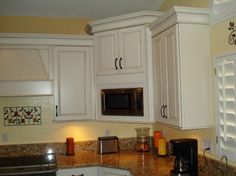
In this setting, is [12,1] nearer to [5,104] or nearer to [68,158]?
[5,104]

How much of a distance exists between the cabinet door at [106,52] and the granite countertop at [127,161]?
97cm

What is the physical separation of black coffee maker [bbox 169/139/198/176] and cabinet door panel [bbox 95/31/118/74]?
1.23 m

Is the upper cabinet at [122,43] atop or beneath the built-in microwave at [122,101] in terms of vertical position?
atop

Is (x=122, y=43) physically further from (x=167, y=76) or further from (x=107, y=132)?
(x=107, y=132)

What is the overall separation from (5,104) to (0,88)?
39 cm

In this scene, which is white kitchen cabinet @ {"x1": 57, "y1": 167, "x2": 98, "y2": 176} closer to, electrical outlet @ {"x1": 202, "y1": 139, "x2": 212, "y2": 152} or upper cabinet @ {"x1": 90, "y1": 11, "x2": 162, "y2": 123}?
upper cabinet @ {"x1": 90, "y1": 11, "x2": 162, "y2": 123}

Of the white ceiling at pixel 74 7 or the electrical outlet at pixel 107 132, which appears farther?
the electrical outlet at pixel 107 132

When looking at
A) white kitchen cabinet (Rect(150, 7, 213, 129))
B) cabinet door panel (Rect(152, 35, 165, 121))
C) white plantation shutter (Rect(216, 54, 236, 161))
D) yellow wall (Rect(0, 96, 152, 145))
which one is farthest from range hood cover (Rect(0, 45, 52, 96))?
white plantation shutter (Rect(216, 54, 236, 161))

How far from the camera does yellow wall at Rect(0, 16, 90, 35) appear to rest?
11.8ft

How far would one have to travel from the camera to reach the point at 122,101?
3334 millimetres

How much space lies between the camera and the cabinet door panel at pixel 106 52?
3.34 meters

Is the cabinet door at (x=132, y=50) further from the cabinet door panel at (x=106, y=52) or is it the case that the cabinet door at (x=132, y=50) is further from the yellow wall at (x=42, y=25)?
the yellow wall at (x=42, y=25)

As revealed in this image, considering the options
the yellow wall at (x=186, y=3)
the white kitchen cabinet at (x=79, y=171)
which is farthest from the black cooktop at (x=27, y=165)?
the yellow wall at (x=186, y=3)

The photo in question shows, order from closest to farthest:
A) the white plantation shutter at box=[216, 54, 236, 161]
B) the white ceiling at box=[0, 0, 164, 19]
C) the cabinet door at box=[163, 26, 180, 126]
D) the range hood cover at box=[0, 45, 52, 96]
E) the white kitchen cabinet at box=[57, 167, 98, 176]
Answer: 1. the white plantation shutter at box=[216, 54, 236, 161]
2. the cabinet door at box=[163, 26, 180, 126]
3. the white kitchen cabinet at box=[57, 167, 98, 176]
4. the range hood cover at box=[0, 45, 52, 96]
5. the white ceiling at box=[0, 0, 164, 19]
